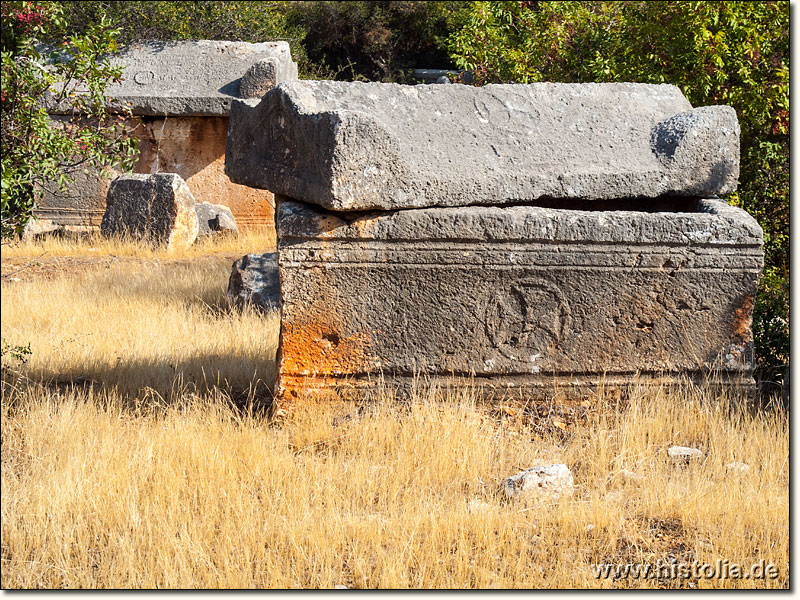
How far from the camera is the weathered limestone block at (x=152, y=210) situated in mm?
9023

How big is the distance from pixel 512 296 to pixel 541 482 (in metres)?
0.98

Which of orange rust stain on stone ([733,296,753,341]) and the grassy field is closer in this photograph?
the grassy field

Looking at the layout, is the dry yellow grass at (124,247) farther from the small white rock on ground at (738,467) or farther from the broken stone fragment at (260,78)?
the small white rock on ground at (738,467)

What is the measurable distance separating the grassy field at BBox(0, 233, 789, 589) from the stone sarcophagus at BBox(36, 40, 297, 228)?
19.6 feet

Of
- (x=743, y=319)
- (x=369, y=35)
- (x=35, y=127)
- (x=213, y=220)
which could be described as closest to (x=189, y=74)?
(x=213, y=220)

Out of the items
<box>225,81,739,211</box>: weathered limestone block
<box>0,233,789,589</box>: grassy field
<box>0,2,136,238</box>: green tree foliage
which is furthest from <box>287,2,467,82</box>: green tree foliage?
<box>0,233,789,589</box>: grassy field

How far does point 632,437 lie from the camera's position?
13.0 feet

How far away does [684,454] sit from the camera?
389cm

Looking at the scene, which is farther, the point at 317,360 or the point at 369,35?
the point at 369,35

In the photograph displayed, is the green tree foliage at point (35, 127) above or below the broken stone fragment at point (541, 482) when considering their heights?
above

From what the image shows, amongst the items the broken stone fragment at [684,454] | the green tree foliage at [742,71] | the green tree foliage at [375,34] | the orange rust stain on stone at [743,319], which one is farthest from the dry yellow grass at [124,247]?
the green tree foliage at [375,34]

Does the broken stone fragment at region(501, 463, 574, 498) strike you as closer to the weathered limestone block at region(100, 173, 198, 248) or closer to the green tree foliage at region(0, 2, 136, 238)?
the green tree foliage at region(0, 2, 136, 238)

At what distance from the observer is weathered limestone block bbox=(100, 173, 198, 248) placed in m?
9.02

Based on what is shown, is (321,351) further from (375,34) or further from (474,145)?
(375,34)
